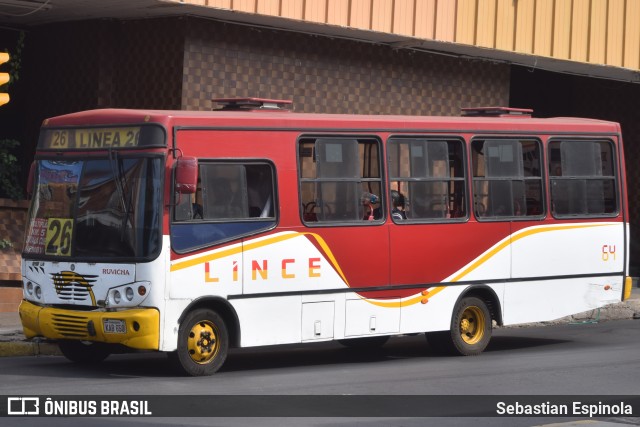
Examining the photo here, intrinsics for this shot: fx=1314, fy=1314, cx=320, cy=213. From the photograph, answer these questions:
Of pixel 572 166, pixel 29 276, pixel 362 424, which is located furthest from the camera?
pixel 572 166

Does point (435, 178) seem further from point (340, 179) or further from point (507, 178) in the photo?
point (340, 179)

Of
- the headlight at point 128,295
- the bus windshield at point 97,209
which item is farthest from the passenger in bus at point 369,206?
the headlight at point 128,295

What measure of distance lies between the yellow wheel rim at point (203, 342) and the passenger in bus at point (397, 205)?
2703 millimetres

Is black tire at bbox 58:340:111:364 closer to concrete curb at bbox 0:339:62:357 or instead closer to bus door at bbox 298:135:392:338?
concrete curb at bbox 0:339:62:357

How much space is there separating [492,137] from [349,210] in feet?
8.02

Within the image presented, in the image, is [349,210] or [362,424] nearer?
[362,424]

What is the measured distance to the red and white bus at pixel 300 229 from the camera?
41.8ft

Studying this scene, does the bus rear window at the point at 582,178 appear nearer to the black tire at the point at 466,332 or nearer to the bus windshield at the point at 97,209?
the black tire at the point at 466,332

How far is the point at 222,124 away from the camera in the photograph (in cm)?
1324

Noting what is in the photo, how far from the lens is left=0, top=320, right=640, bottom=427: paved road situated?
38.6 feet

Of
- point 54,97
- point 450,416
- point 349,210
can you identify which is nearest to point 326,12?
point 54,97

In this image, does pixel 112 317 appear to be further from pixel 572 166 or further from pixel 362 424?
pixel 572 166

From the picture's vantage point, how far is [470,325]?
1561cm

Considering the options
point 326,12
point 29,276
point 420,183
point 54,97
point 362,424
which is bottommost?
point 362,424
